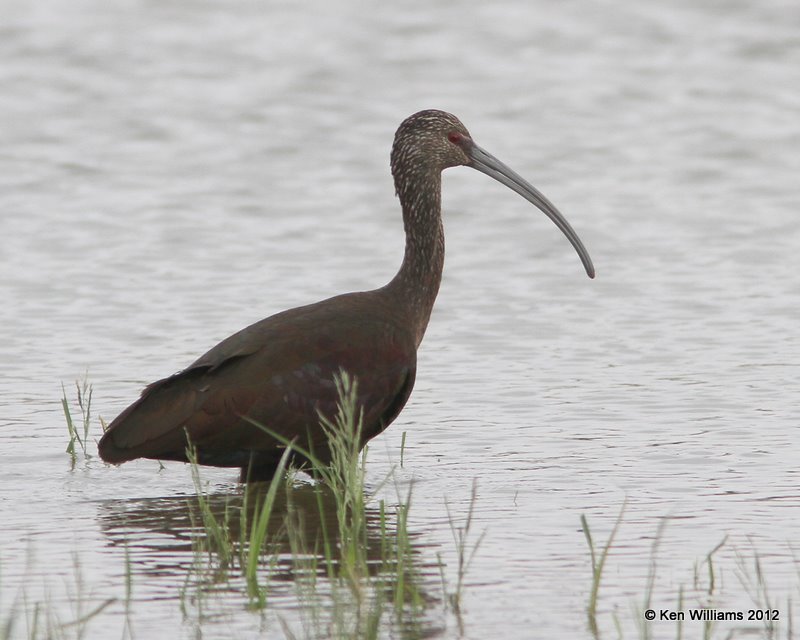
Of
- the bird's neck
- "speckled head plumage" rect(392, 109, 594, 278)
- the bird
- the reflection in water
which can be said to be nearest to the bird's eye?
"speckled head plumage" rect(392, 109, 594, 278)

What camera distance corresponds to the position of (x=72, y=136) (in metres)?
16.7

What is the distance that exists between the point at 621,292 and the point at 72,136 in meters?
6.87

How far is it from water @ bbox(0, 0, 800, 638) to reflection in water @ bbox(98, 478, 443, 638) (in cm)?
6

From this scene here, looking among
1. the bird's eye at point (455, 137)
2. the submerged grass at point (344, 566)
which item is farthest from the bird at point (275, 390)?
the bird's eye at point (455, 137)

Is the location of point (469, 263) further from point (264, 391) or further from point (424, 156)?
point (264, 391)

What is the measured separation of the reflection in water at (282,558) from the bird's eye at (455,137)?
1924 mm

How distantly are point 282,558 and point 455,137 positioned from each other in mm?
2972

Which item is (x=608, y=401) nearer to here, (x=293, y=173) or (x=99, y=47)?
(x=293, y=173)

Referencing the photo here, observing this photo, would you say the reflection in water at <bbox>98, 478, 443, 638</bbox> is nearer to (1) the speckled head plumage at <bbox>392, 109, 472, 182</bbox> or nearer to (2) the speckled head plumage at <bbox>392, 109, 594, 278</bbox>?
(2) the speckled head plumage at <bbox>392, 109, 594, 278</bbox>

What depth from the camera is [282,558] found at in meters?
6.32

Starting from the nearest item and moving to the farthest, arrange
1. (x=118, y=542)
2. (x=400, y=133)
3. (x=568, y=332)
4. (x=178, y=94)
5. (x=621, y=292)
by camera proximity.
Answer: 1. (x=118, y=542)
2. (x=400, y=133)
3. (x=568, y=332)
4. (x=621, y=292)
5. (x=178, y=94)

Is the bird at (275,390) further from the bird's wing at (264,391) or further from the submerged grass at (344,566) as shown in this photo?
the submerged grass at (344,566)

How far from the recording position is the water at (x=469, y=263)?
6.61 m

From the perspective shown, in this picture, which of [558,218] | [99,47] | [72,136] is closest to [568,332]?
[558,218]
